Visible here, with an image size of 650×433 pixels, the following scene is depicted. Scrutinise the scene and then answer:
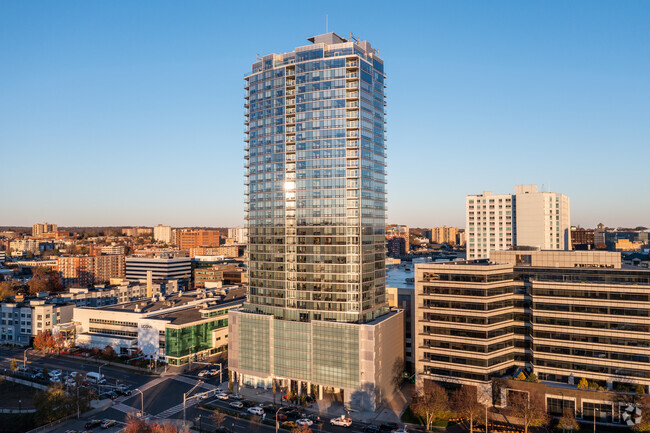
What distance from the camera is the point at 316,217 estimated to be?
10925 centimetres

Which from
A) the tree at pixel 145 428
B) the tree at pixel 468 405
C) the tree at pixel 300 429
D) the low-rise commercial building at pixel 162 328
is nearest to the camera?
the tree at pixel 145 428

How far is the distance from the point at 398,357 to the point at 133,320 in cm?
7681

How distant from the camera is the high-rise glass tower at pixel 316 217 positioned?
106 meters

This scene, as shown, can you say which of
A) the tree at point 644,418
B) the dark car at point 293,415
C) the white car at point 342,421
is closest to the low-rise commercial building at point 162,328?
the dark car at point 293,415

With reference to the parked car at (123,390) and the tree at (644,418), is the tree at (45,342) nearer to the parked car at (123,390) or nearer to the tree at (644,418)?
the parked car at (123,390)

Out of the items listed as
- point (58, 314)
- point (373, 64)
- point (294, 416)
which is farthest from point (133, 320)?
point (373, 64)

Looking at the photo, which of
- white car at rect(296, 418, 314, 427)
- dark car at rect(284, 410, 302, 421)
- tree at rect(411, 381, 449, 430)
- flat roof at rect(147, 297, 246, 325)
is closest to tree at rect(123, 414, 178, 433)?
white car at rect(296, 418, 314, 427)

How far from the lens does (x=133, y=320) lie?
140125mm

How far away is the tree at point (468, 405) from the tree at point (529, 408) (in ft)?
20.3

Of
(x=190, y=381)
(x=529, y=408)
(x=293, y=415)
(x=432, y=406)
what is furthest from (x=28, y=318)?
(x=529, y=408)

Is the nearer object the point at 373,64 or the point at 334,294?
the point at 334,294

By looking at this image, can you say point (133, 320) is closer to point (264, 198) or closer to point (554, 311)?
point (264, 198)

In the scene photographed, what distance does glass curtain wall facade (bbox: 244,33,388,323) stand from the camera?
107 m

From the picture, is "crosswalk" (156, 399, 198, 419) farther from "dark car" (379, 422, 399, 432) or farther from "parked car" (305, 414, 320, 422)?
"dark car" (379, 422, 399, 432)
